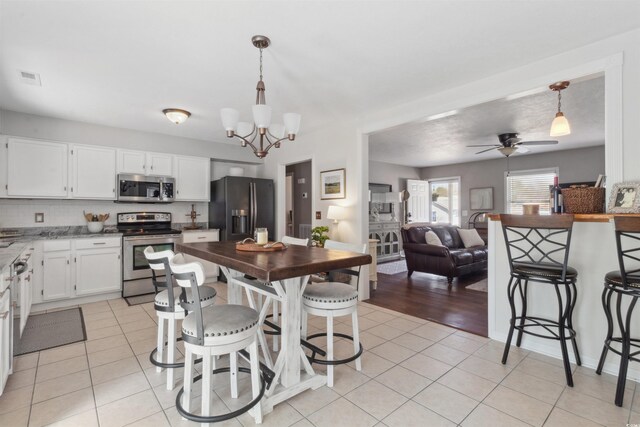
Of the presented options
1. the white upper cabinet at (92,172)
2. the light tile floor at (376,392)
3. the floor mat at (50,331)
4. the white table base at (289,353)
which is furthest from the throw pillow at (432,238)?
the white upper cabinet at (92,172)

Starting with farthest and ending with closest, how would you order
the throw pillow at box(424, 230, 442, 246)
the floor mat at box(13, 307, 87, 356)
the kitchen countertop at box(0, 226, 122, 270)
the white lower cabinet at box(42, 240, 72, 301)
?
1. the throw pillow at box(424, 230, 442, 246)
2. the white lower cabinet at box(42, 240, 72, 301)
3. the kitchen countertop at box(0, 226, 122, 270)
4. the floor mat at box(13, 307, 87, 356)

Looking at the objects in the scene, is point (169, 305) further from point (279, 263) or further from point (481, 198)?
point (481, 198)

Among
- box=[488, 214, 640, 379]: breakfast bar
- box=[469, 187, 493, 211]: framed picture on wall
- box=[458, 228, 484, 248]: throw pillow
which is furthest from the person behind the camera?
box=[469, 187, 493, 211]: framed picture on wall

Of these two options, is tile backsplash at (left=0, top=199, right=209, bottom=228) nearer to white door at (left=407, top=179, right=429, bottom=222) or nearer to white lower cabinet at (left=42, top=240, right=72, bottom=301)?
white lower cabinet at (left=42, top=240, right=72, bottom=301)

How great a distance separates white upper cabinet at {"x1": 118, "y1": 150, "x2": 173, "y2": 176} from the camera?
14.8ft

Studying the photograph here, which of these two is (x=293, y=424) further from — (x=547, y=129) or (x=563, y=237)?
(x=547, y=129)

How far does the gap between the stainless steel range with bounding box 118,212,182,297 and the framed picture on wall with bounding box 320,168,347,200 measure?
231 centimetres

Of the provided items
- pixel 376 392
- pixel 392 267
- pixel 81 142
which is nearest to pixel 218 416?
pixel 376 392

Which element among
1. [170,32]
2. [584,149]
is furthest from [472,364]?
[584,149]

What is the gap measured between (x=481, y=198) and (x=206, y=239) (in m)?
6.70

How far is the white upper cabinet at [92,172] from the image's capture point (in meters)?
4.16

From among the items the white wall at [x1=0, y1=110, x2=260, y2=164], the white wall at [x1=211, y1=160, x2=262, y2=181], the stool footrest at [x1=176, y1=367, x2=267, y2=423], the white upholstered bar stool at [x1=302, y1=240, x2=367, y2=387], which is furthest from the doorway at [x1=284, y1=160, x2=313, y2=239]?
the stool footrest at [x1=176, y1=367, x2=267, y2=423]

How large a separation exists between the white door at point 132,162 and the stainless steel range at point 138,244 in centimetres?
67

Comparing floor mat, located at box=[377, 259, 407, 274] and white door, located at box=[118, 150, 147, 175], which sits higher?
white door, located at box=[118, 150, 147, 175]
